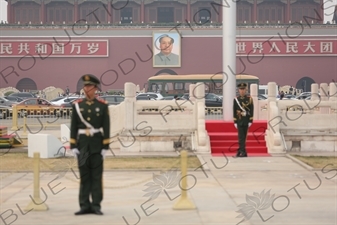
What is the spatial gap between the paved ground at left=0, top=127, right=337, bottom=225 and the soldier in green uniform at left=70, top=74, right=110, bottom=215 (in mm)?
265

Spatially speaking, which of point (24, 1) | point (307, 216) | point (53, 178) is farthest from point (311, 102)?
point (24, 1)

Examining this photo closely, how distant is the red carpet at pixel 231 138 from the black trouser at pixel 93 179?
24.2 feet

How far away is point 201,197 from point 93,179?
1.96 meters

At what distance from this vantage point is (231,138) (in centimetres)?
1648

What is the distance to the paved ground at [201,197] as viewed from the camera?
8297mm

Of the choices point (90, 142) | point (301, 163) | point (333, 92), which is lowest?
point (301, 163)

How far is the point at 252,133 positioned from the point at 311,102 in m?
1.64

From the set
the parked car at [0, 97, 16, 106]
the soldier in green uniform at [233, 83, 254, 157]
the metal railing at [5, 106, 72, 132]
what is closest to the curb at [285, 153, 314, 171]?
the soldier in green uniform at [233, 83, 254, 157]

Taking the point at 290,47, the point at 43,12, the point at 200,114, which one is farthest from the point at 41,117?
the point at 43,12

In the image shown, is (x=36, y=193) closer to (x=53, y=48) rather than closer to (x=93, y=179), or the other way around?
→ (x=93, y=179)

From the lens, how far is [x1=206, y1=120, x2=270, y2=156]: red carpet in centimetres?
1599

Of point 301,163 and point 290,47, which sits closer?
point 301,163

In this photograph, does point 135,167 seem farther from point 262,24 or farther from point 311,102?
point 262,24

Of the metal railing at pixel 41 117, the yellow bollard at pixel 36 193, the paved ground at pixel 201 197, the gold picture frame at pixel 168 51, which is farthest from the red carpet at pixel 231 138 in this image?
the gold picture frame at pixel 168 51
